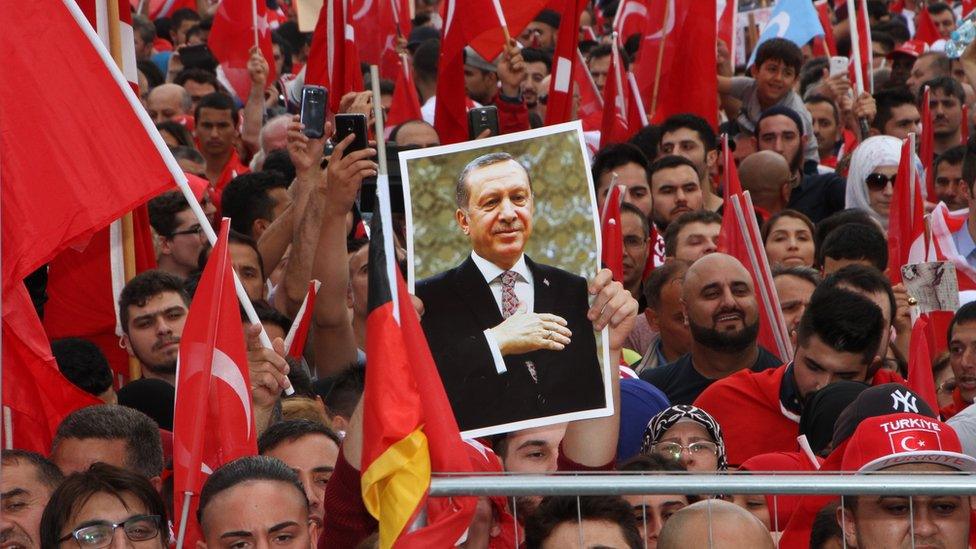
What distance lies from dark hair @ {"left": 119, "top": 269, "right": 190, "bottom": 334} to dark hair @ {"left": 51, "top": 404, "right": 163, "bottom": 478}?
1230 millimetres

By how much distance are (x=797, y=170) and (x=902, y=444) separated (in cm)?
605

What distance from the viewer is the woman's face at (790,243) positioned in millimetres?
8133

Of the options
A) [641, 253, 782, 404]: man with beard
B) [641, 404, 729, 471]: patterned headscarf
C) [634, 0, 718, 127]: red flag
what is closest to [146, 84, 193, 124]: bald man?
[634, 0, 718, 127]: red flag

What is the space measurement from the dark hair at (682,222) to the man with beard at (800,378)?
76.4 inches

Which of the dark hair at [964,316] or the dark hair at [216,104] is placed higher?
the dark hair at [216,104]

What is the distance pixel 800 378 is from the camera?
588 cm

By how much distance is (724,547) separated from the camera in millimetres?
3928

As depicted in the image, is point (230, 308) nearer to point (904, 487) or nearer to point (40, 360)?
point (40, 360)

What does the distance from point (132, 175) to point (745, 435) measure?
2.27 meters

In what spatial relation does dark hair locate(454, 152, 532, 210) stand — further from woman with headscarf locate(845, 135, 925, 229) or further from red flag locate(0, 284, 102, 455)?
woman with headscarf locate(845, 135, 925, 229)

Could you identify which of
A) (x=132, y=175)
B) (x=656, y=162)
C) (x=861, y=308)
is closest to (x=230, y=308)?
(x=132, y=175)

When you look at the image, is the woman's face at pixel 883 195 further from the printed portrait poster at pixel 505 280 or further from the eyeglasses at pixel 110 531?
the eyeglasses at pixel 110 531

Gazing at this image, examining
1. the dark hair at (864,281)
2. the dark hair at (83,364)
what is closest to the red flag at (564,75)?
the dark hair at (864,281)

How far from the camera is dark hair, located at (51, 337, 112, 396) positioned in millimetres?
6113
